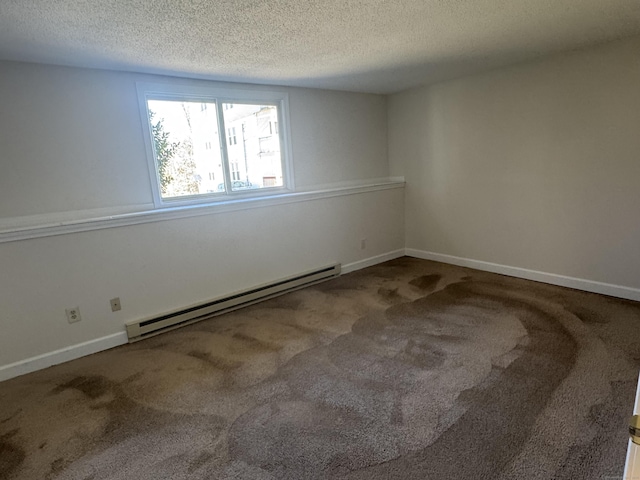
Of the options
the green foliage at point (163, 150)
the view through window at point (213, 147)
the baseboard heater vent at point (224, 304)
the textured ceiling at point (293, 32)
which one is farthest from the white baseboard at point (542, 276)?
the green foliage at point (163, 150)

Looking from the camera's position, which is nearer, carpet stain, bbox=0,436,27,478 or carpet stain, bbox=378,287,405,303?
carpet stain, bbox=0,436,27,478

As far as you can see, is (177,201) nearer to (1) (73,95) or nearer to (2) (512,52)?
(1) (73,95)

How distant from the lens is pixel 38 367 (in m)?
2.74

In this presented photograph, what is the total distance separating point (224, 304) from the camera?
358 cm

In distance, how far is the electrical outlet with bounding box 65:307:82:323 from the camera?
2.85m

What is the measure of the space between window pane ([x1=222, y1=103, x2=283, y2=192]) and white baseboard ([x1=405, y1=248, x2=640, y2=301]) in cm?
229

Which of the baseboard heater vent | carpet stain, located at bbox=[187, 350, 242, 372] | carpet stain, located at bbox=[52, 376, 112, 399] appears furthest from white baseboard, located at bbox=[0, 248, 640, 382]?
carpet stain, located at bbox=[187, 350, 242, 372]

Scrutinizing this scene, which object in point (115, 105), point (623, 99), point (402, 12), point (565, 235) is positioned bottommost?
point (565, 235)

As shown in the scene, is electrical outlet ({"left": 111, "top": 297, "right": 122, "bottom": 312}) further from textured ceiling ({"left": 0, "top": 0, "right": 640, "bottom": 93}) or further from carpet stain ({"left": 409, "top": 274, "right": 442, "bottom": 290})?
carpet stain ({"left": 409, "top": 274, "right": 442, "bottom": 290})

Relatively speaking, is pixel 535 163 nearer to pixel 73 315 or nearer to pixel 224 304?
pixel 224 304

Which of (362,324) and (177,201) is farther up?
(177,201)

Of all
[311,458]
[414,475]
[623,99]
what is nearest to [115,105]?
[311,458]

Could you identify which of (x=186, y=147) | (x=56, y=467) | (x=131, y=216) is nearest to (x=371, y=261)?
(x=186, y=147)

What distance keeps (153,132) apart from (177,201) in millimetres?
636
